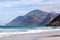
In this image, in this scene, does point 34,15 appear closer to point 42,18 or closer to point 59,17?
point 42,18

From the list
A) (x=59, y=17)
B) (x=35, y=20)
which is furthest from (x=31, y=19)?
(x=59, y=17)

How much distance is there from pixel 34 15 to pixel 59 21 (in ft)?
126

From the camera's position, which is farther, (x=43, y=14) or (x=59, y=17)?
(x=43, y=14)

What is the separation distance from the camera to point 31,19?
11050cm

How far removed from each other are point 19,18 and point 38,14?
11.7m

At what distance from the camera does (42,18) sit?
364 ft

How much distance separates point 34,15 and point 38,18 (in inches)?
160

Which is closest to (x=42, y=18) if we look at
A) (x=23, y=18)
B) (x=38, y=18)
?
(x=38, y=18)

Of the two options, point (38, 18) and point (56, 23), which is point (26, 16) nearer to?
point (38, 18)

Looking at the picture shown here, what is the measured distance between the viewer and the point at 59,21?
7788 centimetres

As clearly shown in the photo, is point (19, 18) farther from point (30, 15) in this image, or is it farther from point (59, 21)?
point (59, 21)

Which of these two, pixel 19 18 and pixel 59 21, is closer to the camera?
A: pixel 59 21

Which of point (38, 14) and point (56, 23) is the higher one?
point (38, 14)

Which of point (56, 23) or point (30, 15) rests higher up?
point (30, 15)
